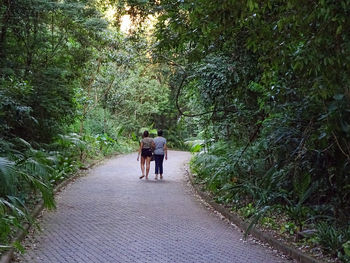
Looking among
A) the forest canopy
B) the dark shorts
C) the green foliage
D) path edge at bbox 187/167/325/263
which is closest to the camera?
the forest canopy

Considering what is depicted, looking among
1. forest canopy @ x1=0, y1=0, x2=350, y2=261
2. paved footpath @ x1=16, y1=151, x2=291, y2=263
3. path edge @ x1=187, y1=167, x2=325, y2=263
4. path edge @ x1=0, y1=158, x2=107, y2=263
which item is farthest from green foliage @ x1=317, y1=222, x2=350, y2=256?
path edge @ x1=0, y1=158, x2=107, y2=263

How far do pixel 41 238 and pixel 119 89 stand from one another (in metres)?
22.3

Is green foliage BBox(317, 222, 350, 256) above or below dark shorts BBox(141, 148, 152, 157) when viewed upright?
below

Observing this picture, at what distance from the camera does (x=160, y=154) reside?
50.5 ft

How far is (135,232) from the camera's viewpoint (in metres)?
7.77

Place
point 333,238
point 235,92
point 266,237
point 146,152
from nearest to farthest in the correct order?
point 333,238 < point 266,237 < point 235,92 < point 146,152

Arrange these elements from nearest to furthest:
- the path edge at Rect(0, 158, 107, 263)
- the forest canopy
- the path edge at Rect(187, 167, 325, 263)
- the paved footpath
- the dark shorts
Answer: the forest canopy < the path edge at Rect(0, 158, 107, 263) < the path edge at Rect(187, 167, 325, 263) < the paved footpath < the dark shorts

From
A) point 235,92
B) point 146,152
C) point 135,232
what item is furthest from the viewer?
point 146,152

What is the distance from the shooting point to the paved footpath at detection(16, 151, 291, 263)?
6.36 m

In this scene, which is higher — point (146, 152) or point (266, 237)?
point (146, 152)

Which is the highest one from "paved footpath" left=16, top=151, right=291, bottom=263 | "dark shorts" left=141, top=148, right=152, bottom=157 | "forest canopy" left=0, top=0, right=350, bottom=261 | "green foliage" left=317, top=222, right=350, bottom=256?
"forest canopy" left=0, top=0, right=350, bottom=261

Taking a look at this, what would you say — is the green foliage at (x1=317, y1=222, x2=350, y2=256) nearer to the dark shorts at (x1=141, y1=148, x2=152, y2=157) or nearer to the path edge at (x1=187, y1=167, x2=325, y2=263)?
the path edge at (x1=187, y1=167, x2=325, y2=263)

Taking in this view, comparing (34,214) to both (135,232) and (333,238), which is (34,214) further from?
(333,238)

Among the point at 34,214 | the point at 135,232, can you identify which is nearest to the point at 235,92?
the point at 135,232
